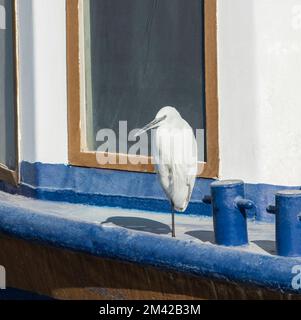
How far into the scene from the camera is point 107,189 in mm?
3979

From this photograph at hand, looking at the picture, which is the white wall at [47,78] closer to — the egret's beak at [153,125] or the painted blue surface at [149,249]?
the painted blue surface at [149,249]

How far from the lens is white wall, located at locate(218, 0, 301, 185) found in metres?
3.53

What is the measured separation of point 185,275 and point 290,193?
0.44m

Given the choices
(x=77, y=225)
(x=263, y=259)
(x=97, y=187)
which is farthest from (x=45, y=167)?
(x=263, y=259)

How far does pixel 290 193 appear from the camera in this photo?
3.21m

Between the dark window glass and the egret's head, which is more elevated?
the dark window glass

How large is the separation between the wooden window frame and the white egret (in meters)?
0.21

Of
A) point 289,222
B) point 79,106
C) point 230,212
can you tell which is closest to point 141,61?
point 79,106

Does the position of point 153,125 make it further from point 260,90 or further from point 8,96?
point 8,96

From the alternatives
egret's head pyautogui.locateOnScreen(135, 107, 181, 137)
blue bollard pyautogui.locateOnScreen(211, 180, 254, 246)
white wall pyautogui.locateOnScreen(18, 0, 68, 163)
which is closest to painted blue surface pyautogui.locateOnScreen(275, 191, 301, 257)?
blue bollard pyautogui.locateOnScreen(211, 180, 254, 246)

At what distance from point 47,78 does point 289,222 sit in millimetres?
1238

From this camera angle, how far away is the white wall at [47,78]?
4.04 m

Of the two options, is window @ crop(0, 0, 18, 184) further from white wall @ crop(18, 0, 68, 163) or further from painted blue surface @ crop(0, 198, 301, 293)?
painted blue surface @ crop(0, 198, 301, 293)

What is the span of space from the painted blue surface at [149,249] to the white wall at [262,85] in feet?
1.27
